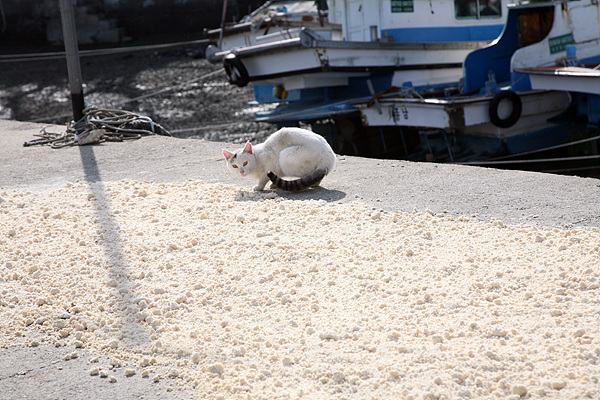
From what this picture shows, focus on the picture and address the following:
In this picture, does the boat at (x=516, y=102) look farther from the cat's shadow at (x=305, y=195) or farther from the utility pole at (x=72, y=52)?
the cat's shadow at (x=305, y=195)

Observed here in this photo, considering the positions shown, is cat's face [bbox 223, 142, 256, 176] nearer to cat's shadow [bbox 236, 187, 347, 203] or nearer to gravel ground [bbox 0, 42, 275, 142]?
cat's shadow [bbox 236, 187, 347, 203]

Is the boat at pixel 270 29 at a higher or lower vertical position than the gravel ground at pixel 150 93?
higher

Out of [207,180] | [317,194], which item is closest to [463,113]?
[207,180]

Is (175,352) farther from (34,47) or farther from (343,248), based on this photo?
(34,47)

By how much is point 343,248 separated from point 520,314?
102 cm

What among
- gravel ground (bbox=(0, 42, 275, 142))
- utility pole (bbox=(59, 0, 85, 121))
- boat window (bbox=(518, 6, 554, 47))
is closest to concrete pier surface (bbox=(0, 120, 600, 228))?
utility pole (bbox=(59, 0, 85, 121))

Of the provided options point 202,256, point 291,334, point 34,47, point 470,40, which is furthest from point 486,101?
point 34,47

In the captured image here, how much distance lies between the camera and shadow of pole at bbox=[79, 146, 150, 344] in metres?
2.47

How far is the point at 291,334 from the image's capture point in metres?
2.33

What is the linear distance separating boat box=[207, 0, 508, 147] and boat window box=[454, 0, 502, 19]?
17mm

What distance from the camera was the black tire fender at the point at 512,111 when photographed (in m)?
9.19

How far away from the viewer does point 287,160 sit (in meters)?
4.18

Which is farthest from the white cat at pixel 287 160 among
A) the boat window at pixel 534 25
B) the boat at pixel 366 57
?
the boat window at pixel 534 25

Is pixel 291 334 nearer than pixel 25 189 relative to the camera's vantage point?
Yes
